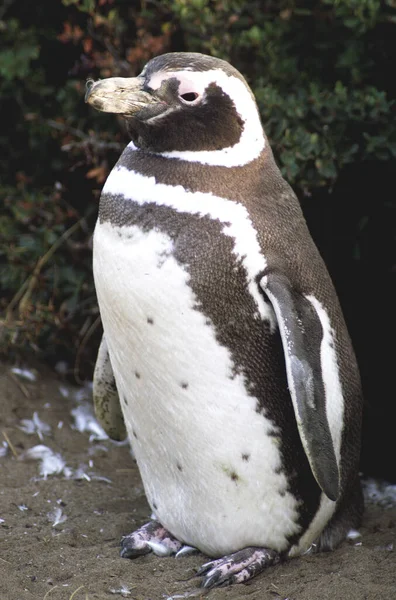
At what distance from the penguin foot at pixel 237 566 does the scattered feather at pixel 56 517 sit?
0.55m

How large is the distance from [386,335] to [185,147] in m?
1.66

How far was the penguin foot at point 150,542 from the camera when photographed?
2535 mm

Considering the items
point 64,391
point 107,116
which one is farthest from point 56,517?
point 107,116

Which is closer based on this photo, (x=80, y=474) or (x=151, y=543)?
(x=151, y=543)

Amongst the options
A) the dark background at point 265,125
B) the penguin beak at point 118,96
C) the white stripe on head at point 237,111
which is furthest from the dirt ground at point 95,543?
the penguin beak at point 118,96

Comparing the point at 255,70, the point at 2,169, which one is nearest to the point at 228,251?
the point at 255,70

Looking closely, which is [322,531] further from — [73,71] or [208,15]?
[73,71]

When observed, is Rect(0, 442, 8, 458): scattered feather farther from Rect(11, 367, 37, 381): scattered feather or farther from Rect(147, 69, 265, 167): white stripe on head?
Rect(147, 69, 265, 167): white stripe on head

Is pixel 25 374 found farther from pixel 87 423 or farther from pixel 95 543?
pixel 95 543

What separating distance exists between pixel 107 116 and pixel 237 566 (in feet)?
7.08

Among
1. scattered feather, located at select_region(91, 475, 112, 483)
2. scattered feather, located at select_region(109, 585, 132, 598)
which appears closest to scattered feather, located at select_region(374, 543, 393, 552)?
scattered feather, located at select_region(109, 585, 132, 598)

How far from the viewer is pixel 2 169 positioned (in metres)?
4.31

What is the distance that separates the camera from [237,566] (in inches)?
93.8

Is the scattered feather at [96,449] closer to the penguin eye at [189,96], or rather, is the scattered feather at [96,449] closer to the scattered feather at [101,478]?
the scattered feather at [101,478]
